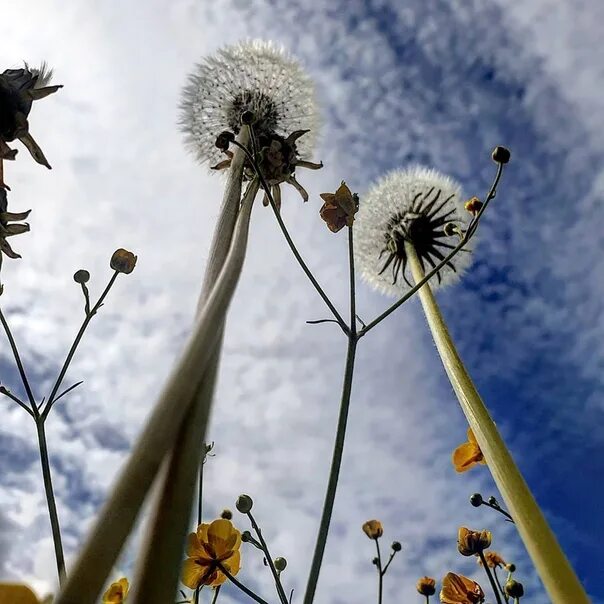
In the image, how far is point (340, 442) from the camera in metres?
0.91

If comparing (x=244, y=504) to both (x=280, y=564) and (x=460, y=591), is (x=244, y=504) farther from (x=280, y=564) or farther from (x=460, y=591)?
(x=460, y=591)

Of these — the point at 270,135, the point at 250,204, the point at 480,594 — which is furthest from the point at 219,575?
the point at 270,135

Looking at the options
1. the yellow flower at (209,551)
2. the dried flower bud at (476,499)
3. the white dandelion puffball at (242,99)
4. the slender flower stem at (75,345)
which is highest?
the white dandelion puffball at (242,99)

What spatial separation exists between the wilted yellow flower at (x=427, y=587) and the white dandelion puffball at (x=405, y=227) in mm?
1257

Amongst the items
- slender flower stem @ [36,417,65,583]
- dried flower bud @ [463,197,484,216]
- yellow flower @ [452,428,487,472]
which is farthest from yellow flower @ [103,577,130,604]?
dried flower bud @ [463,197,484,216]

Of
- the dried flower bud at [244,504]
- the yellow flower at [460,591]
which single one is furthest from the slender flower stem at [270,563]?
the yellow flower at [460,591]

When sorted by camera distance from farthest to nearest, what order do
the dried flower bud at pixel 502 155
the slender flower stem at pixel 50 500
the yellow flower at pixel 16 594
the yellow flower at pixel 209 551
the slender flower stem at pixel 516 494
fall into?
the dried flower bud at pixel 502 155 → the yellow flower at pixel 209 551 → the slender flower stem at pixel 50 500 → the slender flower stem at pixel 516 494 → the yellow flower at pixel 16 594

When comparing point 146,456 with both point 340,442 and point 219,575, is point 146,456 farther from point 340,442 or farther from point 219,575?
point 219,575

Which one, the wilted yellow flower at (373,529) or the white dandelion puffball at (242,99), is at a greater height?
the white dandelion puffball at (242,99)

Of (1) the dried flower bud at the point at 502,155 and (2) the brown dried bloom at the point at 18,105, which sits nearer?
(2) the brown dried bloom at the point at 18,105

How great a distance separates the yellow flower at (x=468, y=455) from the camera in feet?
3.69

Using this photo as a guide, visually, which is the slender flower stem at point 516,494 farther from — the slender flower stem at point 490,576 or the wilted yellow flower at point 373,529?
the wilted yellow flower at point 373,529

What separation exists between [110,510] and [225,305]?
0.27 meters

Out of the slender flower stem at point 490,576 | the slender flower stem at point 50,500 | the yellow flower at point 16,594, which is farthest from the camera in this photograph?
the slender flower stem at point 490,576
